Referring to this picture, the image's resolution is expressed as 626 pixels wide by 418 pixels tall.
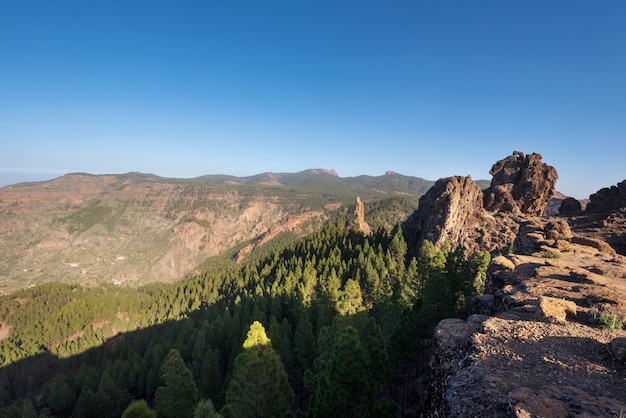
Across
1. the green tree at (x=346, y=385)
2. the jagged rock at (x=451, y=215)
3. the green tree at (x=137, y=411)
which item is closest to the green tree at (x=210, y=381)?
the green tree at (x=346, y=385)

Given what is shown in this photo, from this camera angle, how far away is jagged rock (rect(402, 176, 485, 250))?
89875 mm

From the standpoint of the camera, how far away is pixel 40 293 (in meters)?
189

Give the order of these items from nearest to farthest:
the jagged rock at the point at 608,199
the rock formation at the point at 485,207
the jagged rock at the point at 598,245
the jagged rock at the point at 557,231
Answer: the jagged rock at the point at 598,245 < the jagged rock at the point at 557,231 < the jagged rock at the point at 608,199 < the rock formation at the point at 485,207

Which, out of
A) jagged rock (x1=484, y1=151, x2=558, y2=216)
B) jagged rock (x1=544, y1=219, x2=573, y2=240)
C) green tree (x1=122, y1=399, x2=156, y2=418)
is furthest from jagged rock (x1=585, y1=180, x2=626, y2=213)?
green tree (x1=122, y1=399, x2=156, y2=418)

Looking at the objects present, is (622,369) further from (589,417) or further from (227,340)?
(227,340)

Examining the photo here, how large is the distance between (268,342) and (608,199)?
364ft

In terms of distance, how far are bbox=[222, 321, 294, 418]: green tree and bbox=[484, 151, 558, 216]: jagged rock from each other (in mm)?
100133

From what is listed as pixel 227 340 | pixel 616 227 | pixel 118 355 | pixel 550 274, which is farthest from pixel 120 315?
pixel 616 227

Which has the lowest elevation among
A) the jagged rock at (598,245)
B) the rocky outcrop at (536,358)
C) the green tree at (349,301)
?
the green tree at (349,301)

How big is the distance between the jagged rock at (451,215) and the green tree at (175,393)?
78767 mm

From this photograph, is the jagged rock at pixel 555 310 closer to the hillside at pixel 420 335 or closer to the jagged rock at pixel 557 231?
the hillside at pixel 420 335

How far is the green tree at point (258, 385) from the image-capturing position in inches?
956

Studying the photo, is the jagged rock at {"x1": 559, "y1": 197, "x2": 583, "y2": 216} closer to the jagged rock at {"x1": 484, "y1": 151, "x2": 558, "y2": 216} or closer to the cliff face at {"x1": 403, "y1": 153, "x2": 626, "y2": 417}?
the jagged rock at {"x1": 484, "y1": 151, "x2": 558, "y2": 216}

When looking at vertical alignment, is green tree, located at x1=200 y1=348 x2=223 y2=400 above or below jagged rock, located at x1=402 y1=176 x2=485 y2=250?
below
